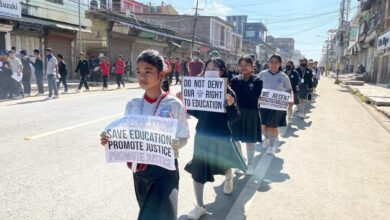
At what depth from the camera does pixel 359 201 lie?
455 cm

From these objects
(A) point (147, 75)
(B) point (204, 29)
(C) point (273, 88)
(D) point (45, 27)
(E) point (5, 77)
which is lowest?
(E) point (5, 77)

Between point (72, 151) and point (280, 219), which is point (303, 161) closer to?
point (280, 219)

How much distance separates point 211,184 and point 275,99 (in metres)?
2.41

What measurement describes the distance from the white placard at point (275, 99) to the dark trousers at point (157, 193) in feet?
13.8

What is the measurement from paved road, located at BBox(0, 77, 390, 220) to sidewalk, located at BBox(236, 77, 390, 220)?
1cm

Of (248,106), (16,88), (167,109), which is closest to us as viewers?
(167,109)

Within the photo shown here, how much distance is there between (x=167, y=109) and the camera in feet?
8.86

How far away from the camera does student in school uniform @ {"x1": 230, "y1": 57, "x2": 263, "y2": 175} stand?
5145 millimetres

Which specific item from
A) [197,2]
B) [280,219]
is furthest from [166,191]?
[197,2]

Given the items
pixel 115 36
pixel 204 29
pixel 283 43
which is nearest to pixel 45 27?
pixel 115 36

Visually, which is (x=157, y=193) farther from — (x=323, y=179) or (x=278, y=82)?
(x=278, y=82)

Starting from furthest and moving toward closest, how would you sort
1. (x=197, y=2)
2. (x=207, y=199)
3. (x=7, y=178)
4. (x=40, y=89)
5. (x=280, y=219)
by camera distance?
(x=197, y=2) → (x=40, y=89) → (x=7, y=178) → (x=207, y=199) → (x=280, y=219)

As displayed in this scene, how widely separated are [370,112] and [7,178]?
12.7 meters

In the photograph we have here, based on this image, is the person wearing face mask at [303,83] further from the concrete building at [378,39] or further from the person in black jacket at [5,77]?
the concrete building at [378,39]
